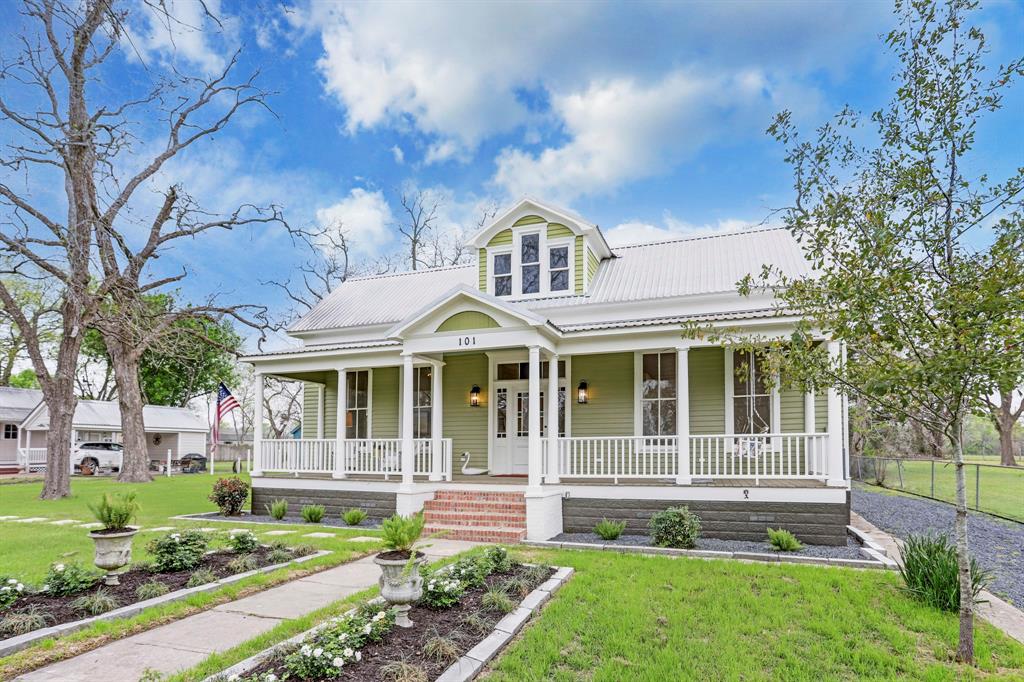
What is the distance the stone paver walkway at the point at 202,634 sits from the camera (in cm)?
427

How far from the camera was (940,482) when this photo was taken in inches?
789

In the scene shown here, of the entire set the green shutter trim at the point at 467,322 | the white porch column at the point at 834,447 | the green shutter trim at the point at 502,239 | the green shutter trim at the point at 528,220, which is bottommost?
the white porch column at the point at 834,447

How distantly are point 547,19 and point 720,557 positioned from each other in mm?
10365

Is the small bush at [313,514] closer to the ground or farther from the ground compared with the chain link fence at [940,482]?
farther from the ground

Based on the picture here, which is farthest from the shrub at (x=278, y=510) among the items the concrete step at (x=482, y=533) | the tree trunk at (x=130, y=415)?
the tree trunk at (x=130, y=415)

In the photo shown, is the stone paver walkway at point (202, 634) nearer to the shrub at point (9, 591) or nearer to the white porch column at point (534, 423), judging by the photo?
the shrub at point (9, 591)

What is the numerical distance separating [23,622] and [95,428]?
3085 centimetres

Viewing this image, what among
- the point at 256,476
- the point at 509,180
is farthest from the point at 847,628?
the point at 509,180

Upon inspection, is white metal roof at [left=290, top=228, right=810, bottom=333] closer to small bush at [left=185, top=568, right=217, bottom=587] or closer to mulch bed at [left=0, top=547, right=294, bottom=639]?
mulch bed at [left=0, top=547, right=294, bottom=639]

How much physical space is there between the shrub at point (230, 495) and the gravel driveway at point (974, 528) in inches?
466

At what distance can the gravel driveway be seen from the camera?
735 cm

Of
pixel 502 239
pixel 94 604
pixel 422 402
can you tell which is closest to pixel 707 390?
pixel 502 239

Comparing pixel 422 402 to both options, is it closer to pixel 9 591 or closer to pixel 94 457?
pixel 9 591

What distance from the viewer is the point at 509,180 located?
Result: 26.7m
